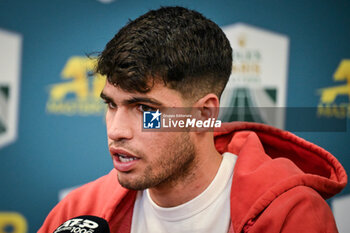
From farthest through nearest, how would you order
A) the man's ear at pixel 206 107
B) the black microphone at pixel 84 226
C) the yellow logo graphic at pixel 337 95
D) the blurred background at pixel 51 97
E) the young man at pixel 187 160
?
1. the blurred background at pixel 51 97
2. the yellow logo graphic at pixel 337 95
3. the man's ear at pixel 206 107
4. the young man at pixel 187 160
5. the black microphone at pixel 84 226

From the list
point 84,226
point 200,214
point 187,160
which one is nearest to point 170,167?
point 187,160

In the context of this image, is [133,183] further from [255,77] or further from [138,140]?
[255,77]

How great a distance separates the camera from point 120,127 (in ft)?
2.73

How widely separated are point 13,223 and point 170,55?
62.4 inches

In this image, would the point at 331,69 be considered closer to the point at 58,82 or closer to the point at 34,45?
the point at 58,82

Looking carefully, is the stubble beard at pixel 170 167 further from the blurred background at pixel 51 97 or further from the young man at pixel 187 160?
the blurred background at pixel 51 97

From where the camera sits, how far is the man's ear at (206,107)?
92 cm

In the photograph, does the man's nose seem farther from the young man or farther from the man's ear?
the man's ear

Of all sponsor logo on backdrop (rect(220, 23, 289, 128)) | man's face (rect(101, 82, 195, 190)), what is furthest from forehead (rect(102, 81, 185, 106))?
sponsor logo on backdrop (rect(220, 23, 289, 128))

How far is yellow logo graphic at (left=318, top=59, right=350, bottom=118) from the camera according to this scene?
1.58m

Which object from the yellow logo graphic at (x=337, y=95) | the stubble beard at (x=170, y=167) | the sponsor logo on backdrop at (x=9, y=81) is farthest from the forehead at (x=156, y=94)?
the sponsor logo on backdrop at (x=9, y=81)

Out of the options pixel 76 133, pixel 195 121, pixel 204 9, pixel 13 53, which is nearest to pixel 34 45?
pixel 13 53

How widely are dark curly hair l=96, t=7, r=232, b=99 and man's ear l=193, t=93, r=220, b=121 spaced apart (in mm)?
18

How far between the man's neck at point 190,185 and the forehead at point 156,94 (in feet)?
0.62
